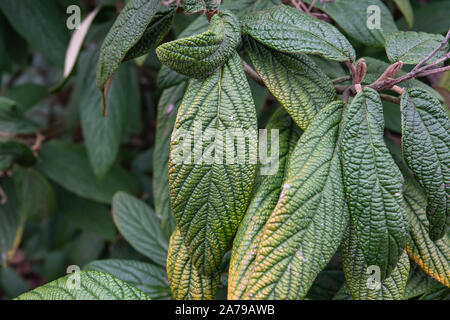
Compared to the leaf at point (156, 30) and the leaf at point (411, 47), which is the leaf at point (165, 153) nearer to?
the leaf at point (156, 30)

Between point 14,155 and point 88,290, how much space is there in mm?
688

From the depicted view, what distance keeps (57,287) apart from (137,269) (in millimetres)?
284

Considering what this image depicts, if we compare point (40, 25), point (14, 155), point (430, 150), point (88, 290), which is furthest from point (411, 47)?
point (40, 25)

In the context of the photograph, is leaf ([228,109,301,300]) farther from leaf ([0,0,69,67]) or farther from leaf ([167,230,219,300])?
leaf ([0,0,69,67])

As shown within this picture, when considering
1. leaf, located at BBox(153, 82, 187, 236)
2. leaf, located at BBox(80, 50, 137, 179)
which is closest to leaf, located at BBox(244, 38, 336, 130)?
leaf, located at BBox(153, 82, 187, 236)

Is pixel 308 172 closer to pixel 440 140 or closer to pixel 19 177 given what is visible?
pixel 440 140

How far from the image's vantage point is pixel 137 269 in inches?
32.5

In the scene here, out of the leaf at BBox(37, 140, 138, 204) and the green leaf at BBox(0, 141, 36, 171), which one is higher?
the green leaf at BBox(0, 141, 36, 171)

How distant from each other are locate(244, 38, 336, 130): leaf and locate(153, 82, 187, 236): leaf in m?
0.23

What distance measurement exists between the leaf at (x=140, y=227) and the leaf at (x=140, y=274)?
54 mm

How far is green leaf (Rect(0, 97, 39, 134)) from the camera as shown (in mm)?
1111

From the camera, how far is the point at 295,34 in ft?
1.87

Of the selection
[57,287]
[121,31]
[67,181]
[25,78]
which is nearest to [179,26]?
[121,31]

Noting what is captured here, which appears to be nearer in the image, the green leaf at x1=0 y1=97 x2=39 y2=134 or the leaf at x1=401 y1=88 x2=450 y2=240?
Result: the leaf at x1=401 y1=88 x2=450 y2=240
